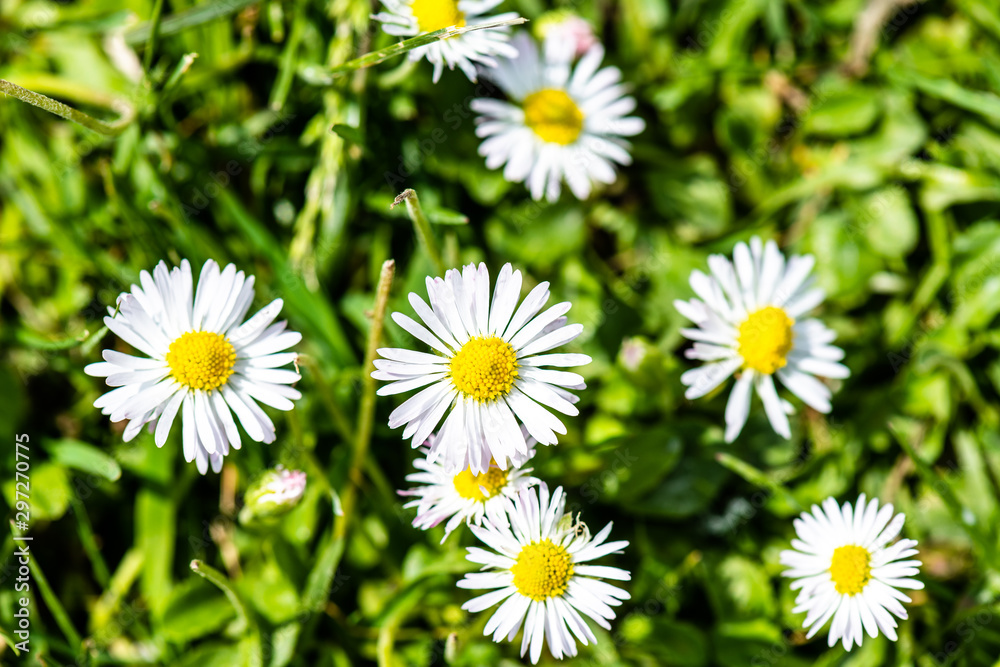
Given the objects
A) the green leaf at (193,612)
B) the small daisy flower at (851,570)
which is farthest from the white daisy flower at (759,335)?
the green leaf at (193,612)

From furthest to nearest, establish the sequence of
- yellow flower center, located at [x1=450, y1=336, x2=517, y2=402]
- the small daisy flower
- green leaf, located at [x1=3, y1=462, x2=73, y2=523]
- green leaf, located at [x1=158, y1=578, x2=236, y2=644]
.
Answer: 1. green leaf, located at [x1=3, y1=462, x2=73, y2=523]
2. green leaf, located at [x1=158, y1=578, x2=236, y2=644]
3. the small daisy flower
4. yellow flower center, located at [x1=450, y1=336, x2=517, y2=402]

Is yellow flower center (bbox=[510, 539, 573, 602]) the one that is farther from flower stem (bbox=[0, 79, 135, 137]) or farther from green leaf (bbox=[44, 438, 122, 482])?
flower stem (bbox=[0, 79, 135, 137])

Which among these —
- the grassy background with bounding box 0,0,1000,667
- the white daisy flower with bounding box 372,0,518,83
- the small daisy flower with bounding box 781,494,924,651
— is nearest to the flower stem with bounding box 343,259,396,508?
the grassy background with bounding box 0,0,1000,667

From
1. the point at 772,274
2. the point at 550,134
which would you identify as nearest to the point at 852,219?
the point at 772,274

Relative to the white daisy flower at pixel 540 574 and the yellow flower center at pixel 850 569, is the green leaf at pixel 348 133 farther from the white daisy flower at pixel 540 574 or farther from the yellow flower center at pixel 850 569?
the yellow flower center at pixel 850 569

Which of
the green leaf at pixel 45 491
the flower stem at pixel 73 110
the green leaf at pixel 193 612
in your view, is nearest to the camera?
the flower stem at pixel 73 110

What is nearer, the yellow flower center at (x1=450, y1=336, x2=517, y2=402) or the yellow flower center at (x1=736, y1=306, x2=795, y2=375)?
the yellow flower center at (x1=450, y1=336, x2=517, y2=402)
